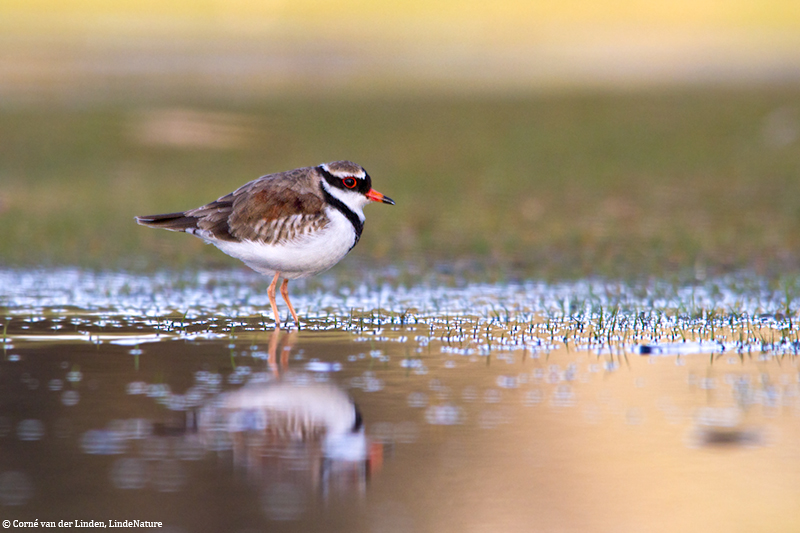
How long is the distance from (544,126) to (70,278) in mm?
15646

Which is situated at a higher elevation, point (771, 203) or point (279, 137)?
point (279, 137)

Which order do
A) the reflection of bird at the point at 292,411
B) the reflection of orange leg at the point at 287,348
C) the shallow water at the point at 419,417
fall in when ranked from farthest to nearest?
the reflection of orange leg at the point at 287,348
the reflection of bird at the point at 292,411
the shallow water at the point at 419,417

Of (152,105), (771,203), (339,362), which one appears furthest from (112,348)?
(152,105)

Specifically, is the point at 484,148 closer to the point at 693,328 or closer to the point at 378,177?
the point at 378,177

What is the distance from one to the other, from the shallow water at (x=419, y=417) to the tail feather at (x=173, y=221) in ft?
2.35

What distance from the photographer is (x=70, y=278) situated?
1234cm

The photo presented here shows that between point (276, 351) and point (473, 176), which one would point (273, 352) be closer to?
point (276, 351)

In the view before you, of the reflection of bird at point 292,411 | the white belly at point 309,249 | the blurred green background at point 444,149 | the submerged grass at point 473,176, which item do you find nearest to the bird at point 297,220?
the white belly at point 309,249

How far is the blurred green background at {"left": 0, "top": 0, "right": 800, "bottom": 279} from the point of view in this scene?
47.2 ft

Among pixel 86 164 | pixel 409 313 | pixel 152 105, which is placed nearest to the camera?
pixel 409 313

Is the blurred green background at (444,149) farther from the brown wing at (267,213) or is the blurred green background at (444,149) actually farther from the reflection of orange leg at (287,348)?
the reflection of orange leg at (287,348)

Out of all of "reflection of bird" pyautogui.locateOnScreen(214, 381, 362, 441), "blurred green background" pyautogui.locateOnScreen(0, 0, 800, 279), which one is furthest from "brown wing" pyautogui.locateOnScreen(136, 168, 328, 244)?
"blurred green background" pyautogui.locateOnScreen(0, 0, 800, 279)

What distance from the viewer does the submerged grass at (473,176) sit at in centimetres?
1398

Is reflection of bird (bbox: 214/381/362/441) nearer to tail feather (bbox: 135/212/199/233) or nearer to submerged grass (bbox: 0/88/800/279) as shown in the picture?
tail feather (bbox: 135/212/199/233)
